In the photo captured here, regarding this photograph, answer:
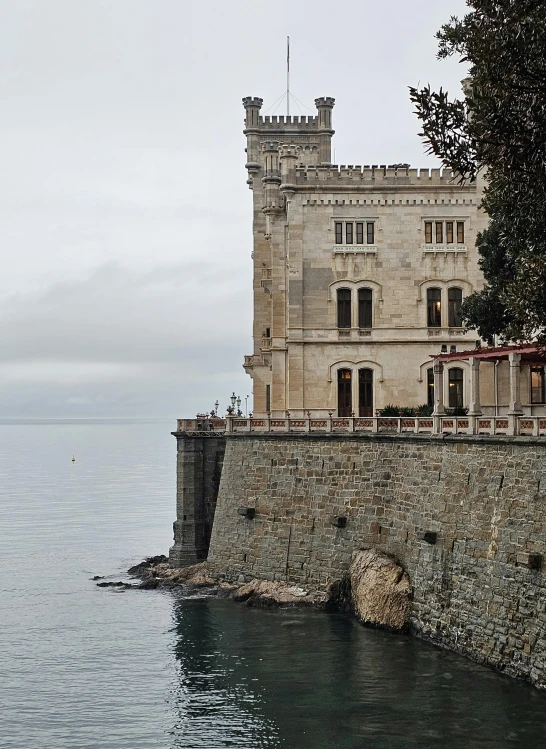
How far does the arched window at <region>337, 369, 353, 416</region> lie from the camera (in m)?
57.0

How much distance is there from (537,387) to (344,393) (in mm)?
11527

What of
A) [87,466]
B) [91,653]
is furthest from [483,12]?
[87,466]

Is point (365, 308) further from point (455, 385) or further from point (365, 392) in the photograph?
point (455, 385)

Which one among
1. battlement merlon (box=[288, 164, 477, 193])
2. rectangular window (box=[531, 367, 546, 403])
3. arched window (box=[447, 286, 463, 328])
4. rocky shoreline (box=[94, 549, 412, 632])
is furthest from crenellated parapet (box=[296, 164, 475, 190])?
rocky shoreline (box=[94, 549, 412, 632])

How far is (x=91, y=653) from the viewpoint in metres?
41.0

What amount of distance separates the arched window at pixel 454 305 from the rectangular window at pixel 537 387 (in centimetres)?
873

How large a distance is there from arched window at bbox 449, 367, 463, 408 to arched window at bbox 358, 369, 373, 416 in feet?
14.6

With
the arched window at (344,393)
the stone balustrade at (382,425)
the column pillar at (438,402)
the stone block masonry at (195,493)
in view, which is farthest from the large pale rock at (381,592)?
the arched window at (344,393)

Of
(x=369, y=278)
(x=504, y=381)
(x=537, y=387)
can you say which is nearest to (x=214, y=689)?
(x=537, y=387)

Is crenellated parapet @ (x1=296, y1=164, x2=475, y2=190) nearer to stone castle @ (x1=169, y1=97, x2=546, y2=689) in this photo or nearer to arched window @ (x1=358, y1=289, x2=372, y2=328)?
stone castle @ (x1=169, y1=97, x2=546, y2=689)

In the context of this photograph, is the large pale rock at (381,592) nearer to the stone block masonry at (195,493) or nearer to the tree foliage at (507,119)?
the stone block masonry at (195,493)

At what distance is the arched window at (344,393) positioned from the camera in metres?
57.0

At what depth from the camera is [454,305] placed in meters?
57.7

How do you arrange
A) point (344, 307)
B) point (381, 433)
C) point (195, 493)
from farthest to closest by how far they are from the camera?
point (344, 307), point (195, 493), point (381, 433)
